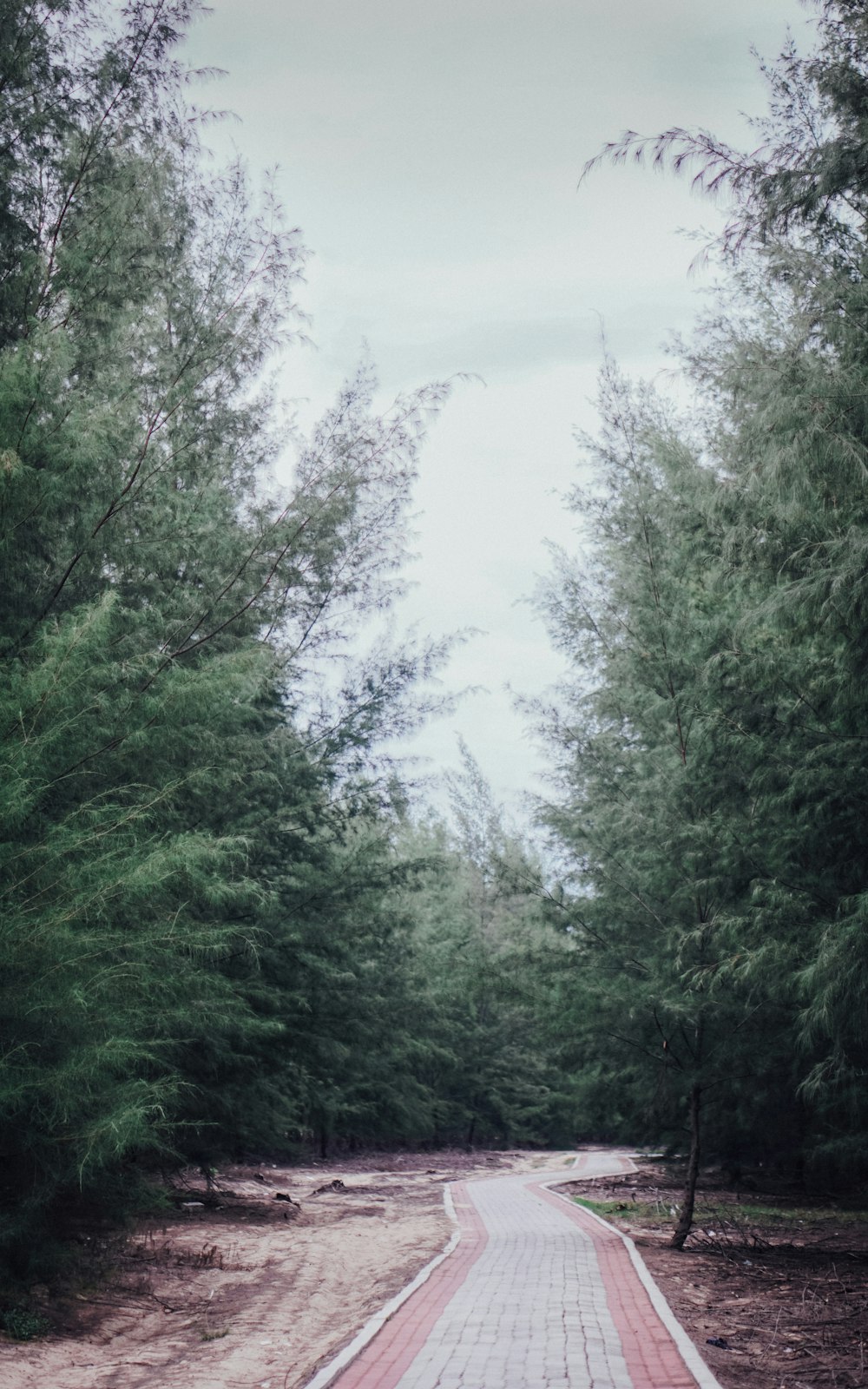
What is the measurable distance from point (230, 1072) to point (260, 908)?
236 cm

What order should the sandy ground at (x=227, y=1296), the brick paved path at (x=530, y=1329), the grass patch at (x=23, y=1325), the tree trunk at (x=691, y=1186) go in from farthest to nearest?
the tree trunk at (x=691, y=1186), the grass patch at (x=23, y=1325), the sandy ground at (x=227, y=1296), the brick paved path at (x=530, y=1329)

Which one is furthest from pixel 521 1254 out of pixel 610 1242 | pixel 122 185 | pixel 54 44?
pixel 54 44

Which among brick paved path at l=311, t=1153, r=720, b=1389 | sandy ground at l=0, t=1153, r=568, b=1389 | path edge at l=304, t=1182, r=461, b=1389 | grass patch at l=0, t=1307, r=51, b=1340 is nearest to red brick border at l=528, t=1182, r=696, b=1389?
brick paved path at l=311, t=1153, r=720, b=1389

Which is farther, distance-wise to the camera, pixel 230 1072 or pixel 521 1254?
pixel 230 1072

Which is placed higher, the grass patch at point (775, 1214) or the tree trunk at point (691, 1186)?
the tree trunk at point (691, 1186)

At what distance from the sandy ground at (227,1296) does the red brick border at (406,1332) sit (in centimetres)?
33

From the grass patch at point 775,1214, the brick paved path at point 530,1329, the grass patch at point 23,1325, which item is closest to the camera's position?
the brick paved path at point 530,1329

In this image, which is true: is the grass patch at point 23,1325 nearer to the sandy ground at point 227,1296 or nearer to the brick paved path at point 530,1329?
the sandy ground at point 227,1296

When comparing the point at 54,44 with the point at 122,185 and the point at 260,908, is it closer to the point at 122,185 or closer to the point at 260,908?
the point at 122,185

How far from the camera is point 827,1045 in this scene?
10.8 metres

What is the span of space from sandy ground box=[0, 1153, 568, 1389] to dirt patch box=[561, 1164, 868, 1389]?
2.67 metres

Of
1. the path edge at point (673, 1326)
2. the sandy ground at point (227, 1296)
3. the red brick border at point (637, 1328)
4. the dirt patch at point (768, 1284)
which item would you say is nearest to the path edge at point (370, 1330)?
the sandy ground at point (227, 1296)

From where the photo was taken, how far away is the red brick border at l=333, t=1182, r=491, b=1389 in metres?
5.63

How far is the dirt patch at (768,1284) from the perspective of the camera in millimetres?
6211
